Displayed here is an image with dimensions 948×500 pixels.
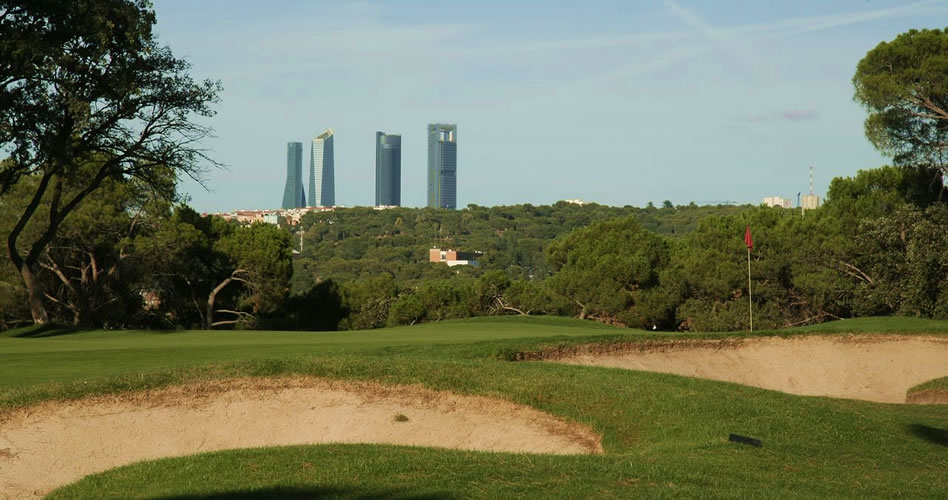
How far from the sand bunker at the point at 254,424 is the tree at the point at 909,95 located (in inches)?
1094

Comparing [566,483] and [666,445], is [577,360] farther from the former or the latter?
[566,483]

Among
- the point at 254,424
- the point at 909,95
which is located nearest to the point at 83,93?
the point at 254,424

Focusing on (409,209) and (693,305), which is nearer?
(693,305)

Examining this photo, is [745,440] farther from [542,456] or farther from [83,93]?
[83,93]

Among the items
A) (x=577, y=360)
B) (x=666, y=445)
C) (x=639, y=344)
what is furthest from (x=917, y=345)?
(x=666, y=445)

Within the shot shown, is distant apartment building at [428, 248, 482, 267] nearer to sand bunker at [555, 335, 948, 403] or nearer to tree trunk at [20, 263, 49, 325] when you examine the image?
tree trunk at [20, 263, 49, 325]

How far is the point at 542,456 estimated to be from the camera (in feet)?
29.5

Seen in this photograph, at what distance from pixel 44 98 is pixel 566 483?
77.4 ft

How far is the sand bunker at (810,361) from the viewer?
64.3ft

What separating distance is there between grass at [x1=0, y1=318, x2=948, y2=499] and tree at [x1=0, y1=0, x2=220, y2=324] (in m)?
9.96

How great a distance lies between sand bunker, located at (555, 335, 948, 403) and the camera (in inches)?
772

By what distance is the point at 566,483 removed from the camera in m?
7.47

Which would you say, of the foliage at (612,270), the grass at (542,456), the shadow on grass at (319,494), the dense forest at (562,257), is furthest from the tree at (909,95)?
the shadow on grass at (319,494)

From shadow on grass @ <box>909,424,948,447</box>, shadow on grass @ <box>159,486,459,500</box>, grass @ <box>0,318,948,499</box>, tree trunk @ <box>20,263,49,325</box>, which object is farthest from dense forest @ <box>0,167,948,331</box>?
shadow on grass @ <box>159,486,459,500</box>
